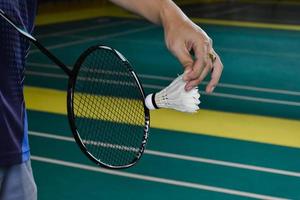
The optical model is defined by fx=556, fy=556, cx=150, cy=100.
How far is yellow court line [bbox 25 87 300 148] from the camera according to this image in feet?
16.8

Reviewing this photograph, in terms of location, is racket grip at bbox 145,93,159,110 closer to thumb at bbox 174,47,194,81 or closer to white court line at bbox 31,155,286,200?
thumb at bbox 174,47,194,81

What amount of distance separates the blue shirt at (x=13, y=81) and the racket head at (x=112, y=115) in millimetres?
152

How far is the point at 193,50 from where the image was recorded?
1.28 metres

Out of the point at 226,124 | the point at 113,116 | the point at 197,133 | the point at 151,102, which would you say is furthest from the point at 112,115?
the point at 226,124

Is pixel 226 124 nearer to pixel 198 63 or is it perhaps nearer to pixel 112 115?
pixel 112 115

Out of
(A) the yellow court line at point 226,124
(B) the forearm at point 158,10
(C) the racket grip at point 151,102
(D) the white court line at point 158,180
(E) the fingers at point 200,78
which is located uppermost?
(B) the forearm at point 158,10

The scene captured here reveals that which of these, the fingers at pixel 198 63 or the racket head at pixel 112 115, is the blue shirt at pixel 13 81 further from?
the fingers at pixel 198 63

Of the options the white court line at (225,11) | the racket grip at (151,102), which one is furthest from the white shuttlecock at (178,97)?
the white court line at (225,11)

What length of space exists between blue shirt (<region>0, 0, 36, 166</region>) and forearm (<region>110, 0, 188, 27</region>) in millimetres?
270

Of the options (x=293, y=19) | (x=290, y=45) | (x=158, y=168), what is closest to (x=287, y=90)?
(x=158, y=168)

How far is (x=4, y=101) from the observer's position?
57.8 inches

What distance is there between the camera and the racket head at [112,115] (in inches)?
58.4

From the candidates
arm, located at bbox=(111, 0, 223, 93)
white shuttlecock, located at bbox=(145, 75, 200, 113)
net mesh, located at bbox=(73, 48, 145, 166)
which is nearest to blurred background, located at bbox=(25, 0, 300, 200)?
net mesh, located at bbox=(73, 48, 145, 166)

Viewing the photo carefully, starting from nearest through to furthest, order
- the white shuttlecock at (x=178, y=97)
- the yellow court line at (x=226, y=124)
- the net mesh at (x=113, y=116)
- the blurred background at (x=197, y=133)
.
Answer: the white shuttlecock at (x=178, y=97), the net mesh at (x=113, y=116), the blurred background at (x=197, y=133), the yellow court line at (x=226, y=124)
